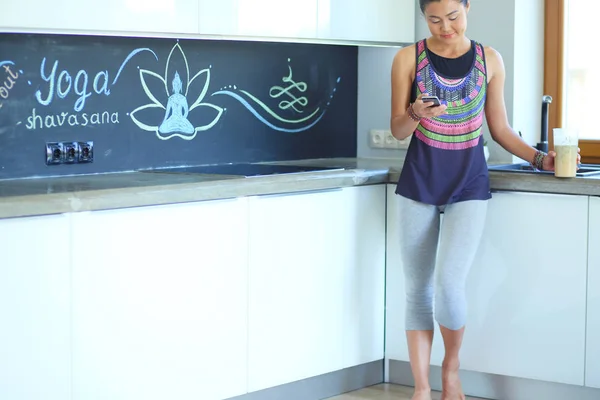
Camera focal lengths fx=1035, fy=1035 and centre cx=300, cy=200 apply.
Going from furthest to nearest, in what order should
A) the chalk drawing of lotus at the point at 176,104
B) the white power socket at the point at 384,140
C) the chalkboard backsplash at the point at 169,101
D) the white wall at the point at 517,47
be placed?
the white power socket at the point at 384,140
the white wall at the point at 517,47
the chalk drawing of lotus at the point at 176,104
the chalkboard backsplash at the point at 169,101

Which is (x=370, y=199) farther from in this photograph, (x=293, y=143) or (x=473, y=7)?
(x=473, y=7)

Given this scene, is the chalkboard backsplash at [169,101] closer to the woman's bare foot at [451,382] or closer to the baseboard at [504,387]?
the baseboard at [504,387]

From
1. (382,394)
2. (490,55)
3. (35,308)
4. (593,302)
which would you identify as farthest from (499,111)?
(35,308)

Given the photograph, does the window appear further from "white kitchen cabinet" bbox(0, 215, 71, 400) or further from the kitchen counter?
"white kitchen cabinet" bbox(0, 215, 71, 400)

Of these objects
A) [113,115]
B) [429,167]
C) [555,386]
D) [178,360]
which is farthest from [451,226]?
[113,115]

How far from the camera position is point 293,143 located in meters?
4.20

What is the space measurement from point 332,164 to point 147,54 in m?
0.86

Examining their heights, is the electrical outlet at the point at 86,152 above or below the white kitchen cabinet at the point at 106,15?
below

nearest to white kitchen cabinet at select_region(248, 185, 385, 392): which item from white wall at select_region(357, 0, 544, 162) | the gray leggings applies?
the gray leggings

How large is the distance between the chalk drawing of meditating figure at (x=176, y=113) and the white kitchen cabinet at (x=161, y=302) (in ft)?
2.11

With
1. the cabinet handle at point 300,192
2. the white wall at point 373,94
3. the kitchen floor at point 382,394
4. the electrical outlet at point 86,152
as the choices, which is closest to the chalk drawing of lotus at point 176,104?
the electrical outlet at point 86,152

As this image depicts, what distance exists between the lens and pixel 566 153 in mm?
3350

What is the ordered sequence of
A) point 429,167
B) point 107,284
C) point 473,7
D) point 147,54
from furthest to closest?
point 473,7, point 147,54, point 429,167, point 107,284

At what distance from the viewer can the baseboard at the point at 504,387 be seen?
11.5 feet
